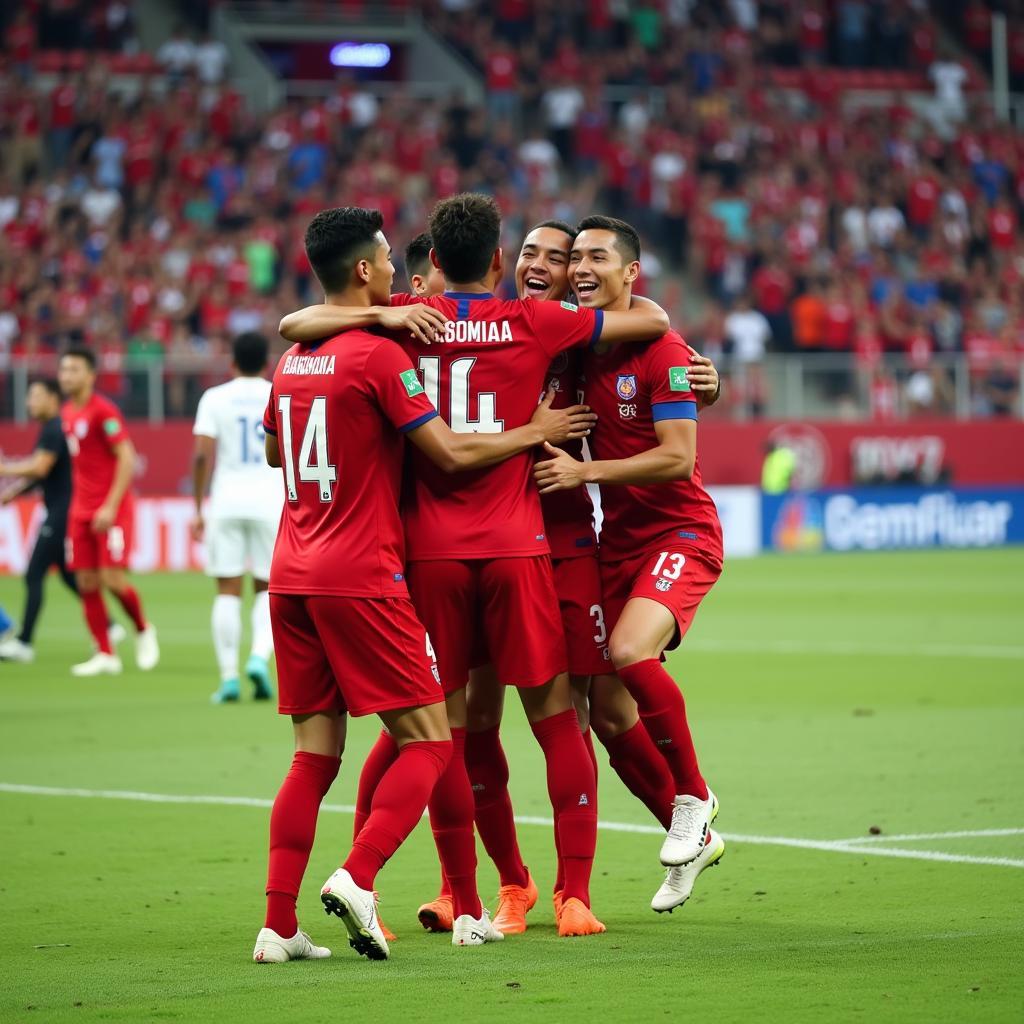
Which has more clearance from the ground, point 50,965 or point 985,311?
point 985,311

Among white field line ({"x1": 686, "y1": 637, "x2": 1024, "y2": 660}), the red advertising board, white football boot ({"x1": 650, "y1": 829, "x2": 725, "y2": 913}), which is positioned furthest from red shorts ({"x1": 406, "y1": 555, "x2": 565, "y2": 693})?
the red advertising board

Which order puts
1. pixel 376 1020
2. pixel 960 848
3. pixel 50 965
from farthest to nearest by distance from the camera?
1. pixel 960 848
2. pixel 50 965
3. pixel 376 1020

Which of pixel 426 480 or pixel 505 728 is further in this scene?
pixel 505 728

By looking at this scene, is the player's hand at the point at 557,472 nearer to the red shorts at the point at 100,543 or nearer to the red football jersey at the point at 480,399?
the red football jersey at the point at 480,399

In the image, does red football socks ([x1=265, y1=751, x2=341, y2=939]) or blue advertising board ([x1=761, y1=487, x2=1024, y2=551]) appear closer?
red football socks ([x1=265, y1=751, x2=341, y2=939])

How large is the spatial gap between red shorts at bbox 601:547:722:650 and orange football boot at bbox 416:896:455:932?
1.07 meters

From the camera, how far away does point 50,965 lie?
5855 mm

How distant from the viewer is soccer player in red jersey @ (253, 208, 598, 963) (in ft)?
19.4

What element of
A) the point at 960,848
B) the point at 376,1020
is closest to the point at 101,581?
the point at 960,848

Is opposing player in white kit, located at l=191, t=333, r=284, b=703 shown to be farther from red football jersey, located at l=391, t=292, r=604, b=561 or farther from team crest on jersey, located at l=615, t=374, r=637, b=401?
red football jersey, located at l=391, t=292, r=604, b=561

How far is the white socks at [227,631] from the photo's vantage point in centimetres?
1348

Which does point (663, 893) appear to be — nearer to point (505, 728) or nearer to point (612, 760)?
point (612, 760)

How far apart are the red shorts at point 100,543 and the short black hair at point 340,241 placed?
9.43 metres

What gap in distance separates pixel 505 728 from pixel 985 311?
26.5 metres
